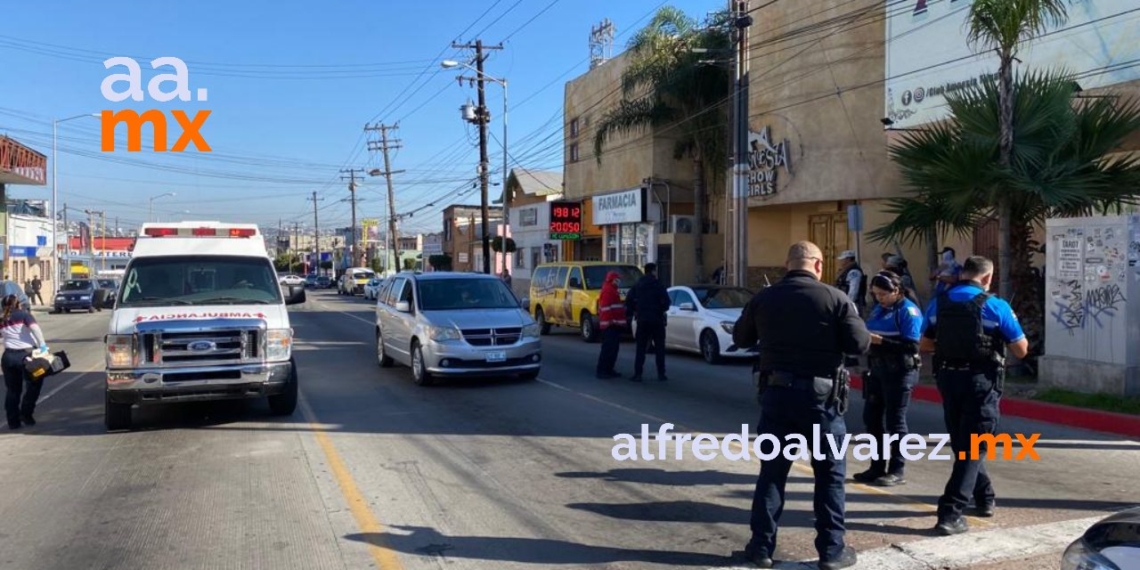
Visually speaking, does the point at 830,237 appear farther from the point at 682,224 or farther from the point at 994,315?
the point at 994,315

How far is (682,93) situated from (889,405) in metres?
24.3

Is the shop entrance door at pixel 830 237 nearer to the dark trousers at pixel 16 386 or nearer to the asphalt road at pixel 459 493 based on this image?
the asphalt road at pixel 459 493

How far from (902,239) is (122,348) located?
1100cm

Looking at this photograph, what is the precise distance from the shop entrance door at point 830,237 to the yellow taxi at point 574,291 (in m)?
6.54

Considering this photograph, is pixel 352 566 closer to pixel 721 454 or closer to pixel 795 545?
pixel 795 545

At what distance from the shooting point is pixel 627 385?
1386 cm

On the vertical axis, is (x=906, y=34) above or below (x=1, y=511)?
above

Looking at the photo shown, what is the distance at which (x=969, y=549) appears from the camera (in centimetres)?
582

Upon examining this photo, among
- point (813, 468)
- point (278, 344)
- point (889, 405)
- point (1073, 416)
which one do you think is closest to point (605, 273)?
point (278, 344)

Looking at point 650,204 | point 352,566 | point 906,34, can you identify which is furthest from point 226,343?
point 650,204

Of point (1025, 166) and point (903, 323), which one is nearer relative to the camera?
point (903, 323)

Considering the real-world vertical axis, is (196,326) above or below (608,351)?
above

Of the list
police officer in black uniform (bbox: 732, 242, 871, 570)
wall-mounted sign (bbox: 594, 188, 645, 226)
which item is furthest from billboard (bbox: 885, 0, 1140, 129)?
wall-mounted sign (bbox: 594, 188, 645, 226)

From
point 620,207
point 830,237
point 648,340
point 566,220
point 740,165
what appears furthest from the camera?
point 566,220
